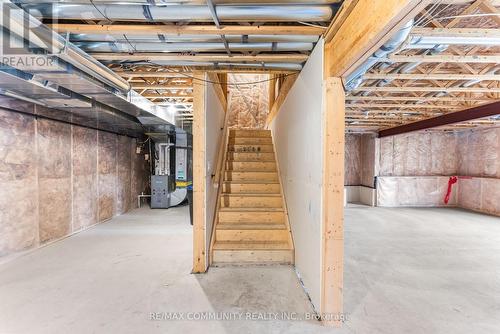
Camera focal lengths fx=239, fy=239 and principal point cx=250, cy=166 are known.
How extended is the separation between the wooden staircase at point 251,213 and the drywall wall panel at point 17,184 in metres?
2.68

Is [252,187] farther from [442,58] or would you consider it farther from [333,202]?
[442,58]

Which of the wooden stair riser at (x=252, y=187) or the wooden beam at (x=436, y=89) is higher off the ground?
the wooden beam at (x=436, y=89)

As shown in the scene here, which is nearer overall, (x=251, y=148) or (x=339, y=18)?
(x=339, y=18)

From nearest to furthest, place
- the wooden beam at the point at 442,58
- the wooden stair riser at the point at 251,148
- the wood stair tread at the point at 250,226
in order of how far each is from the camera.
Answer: the wooden beam at the point at 442,58
the wood stair tread at the point at 250,226
the wooden stair riser at the point at 251,148

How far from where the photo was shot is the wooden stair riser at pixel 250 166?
435 centimetres

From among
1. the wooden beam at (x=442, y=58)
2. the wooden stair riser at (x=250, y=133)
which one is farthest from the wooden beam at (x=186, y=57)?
the wooden stair riser at (x=250, y=133)

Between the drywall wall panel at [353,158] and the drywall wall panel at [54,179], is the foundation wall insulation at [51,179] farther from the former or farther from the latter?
the drywall wall panel at [353,158]

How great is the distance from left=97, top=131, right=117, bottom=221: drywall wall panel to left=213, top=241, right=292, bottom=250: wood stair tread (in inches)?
135

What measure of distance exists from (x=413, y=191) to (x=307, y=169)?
6775 millimetres

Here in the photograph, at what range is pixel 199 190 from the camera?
280 centimetres

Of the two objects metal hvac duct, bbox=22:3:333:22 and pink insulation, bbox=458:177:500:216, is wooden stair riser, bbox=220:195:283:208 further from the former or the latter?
pink insulation, bbox=458:177:500:216

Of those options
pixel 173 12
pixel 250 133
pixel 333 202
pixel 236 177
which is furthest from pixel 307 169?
pixel 250 133

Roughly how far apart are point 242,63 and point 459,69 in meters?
2.81

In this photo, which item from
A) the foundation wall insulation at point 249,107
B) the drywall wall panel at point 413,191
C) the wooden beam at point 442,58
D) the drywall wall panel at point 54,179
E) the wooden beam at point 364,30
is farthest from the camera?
the foundation wall insulation at point 249,107
